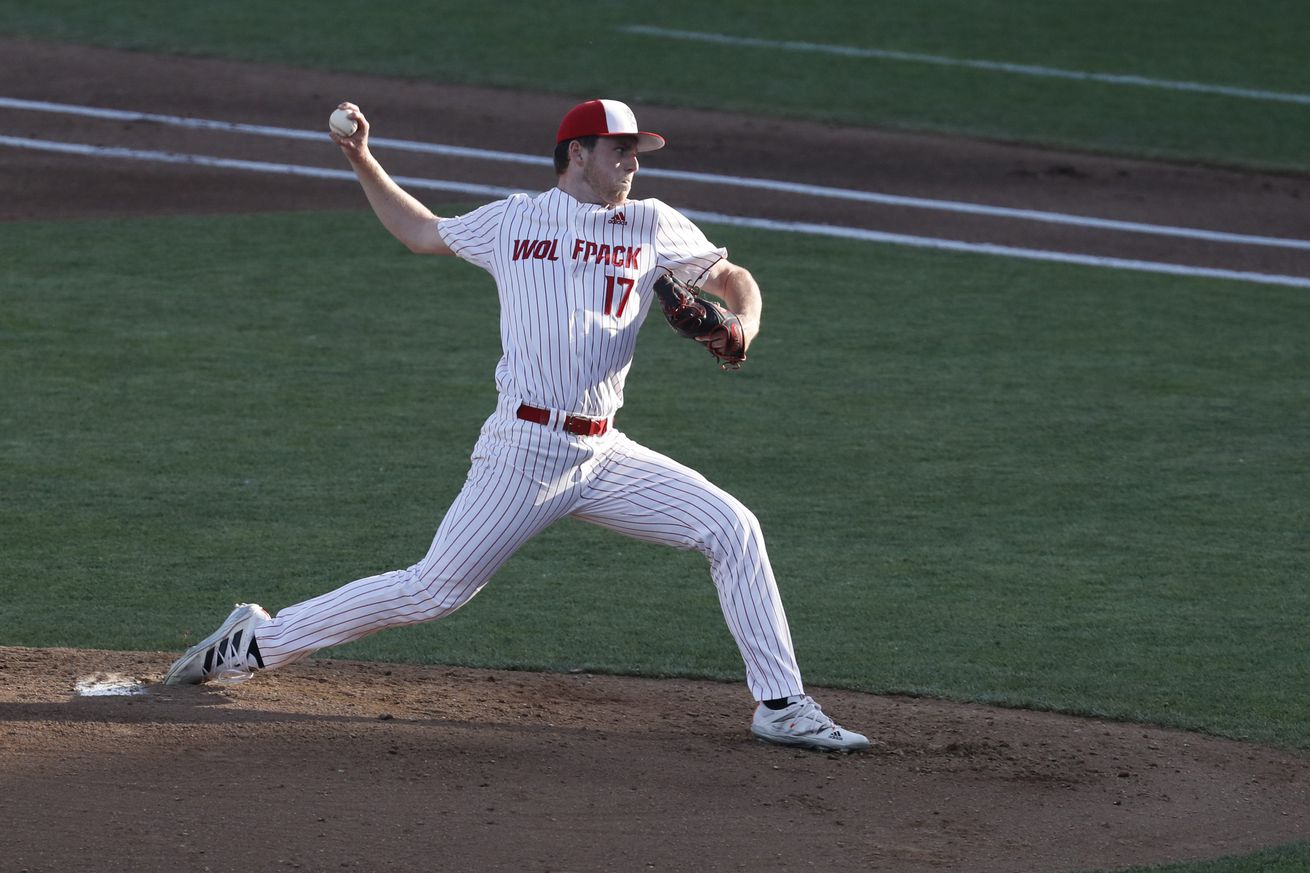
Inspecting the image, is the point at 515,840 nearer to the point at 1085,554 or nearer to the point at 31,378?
the point at 1085,554

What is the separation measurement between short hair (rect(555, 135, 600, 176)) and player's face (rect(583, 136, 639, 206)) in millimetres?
13

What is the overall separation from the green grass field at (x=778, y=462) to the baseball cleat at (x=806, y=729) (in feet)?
2.40

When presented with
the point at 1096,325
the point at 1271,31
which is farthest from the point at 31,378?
the point at 1271,31

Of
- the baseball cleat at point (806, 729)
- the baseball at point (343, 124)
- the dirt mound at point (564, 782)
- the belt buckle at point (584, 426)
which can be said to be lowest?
the dirt mound at point (564, 782)

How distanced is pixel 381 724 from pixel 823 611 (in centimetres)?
187

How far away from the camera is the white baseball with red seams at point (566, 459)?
15.1 feet

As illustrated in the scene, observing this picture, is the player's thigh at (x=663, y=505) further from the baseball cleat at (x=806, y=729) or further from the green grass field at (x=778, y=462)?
the green grass field at (x=778, y=462)

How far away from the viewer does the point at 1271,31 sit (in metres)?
19.0

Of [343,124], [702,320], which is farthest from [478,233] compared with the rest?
[702,320]

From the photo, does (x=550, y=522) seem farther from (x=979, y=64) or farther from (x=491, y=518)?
(x=979, y=64)

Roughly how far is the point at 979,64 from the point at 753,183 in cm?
505

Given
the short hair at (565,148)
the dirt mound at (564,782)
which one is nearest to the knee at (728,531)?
the dirt mound at (564,782)

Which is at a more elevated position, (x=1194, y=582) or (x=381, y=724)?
(x=1194, y=582)

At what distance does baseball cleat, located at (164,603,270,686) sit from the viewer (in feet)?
15.8
